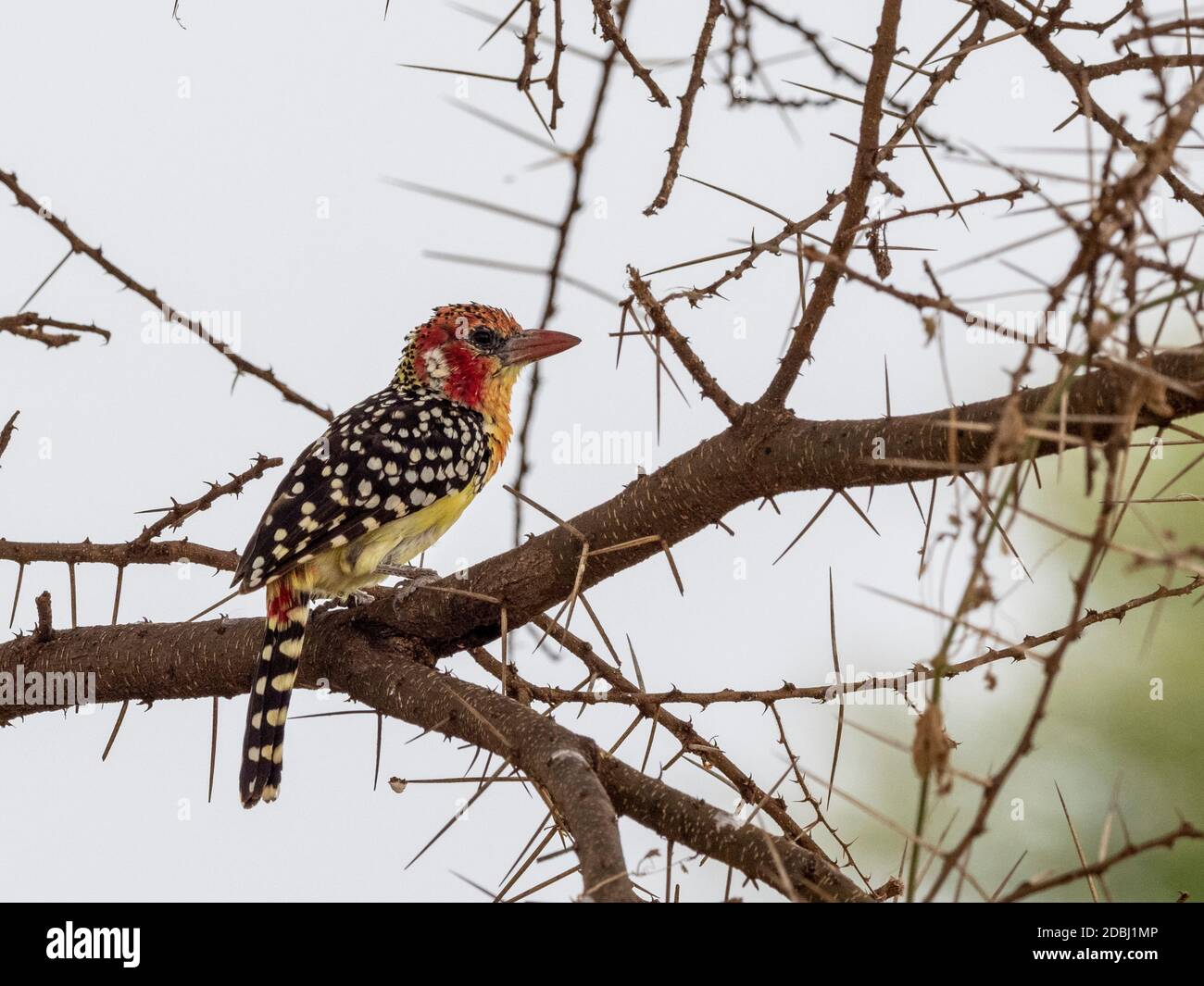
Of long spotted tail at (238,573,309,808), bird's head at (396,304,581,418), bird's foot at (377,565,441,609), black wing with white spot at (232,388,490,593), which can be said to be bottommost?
long spotted tail at (238,573,309,808)

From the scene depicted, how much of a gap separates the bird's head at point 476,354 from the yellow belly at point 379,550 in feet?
1.75

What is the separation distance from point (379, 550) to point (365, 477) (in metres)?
0.28

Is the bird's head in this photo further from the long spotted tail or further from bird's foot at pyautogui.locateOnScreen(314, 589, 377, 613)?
the long spotted tail

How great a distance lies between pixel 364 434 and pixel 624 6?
211 cm

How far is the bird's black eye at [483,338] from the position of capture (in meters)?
5.18

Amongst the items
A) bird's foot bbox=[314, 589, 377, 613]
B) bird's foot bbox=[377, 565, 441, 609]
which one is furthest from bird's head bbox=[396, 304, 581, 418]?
bird's foot bbox=[377, 565, 441, 609]

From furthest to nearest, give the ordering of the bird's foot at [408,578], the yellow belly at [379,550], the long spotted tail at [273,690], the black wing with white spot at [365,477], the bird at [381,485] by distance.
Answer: the yellow belly at [379,550] → the black wing with white spot at [365,477] → the bird at [381,485] → the long spotted tail at [273,690] → the bird's foot at [408,578]

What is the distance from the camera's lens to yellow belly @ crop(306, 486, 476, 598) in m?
4.35

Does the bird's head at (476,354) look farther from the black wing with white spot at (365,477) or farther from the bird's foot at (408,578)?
the bird's foot at (408,578)

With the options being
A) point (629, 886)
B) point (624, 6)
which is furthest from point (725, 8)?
point (629, 886)

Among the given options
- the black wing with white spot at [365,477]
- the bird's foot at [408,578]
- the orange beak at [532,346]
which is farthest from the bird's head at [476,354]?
the bird's foot at [408,578]

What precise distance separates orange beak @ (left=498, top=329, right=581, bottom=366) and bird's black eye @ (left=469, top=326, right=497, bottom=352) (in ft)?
0.18

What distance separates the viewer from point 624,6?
267 centimetres
